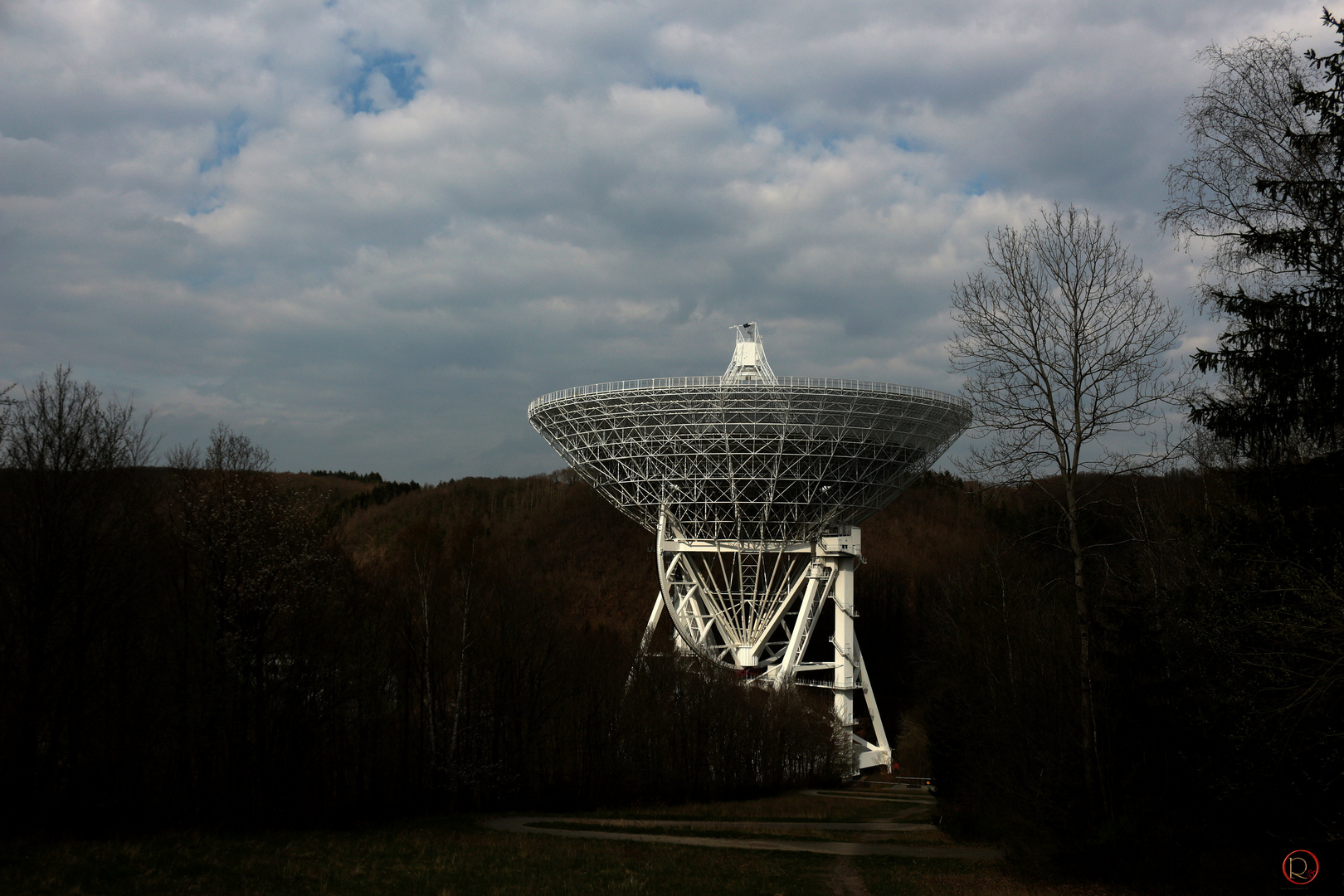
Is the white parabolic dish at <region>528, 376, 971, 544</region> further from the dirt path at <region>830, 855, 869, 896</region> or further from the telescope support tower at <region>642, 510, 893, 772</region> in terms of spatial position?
the dirt path at <region>830, 855, 869, 896</region>

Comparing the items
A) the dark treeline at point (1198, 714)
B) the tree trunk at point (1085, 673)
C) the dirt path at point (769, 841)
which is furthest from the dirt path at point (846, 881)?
the tree trunk at point (1085, 673)

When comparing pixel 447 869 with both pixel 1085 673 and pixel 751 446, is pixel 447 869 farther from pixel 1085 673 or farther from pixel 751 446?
pixel 751 446

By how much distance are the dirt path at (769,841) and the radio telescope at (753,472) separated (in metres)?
12.1

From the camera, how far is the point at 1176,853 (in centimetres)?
1442

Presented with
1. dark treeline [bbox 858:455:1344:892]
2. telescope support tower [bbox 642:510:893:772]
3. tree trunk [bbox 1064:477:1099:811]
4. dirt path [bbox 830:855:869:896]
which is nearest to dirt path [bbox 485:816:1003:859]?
dark treeline [bbox 858:455:1344:892]

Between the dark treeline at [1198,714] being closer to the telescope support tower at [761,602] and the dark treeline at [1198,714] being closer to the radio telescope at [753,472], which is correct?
the radio telescope at [753,472]

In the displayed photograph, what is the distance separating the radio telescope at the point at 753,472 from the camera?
36.1 m

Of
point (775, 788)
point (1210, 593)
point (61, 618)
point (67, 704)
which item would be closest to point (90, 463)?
point (61, 618)

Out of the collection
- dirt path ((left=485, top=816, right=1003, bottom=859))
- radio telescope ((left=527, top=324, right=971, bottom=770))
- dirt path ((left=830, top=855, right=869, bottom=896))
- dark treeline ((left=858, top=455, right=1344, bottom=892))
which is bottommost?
dirt path ((left=485, top=816, right=1003, bottom=859))

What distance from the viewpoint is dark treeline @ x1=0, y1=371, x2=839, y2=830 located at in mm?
21016

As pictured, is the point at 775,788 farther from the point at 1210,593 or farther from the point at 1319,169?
the point at 1319,169

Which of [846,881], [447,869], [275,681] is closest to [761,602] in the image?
[275,681]

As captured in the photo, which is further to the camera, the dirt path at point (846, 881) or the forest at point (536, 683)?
the dirt path at point (846, 881)

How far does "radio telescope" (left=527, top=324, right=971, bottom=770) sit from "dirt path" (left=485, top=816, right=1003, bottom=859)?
39.8ft
